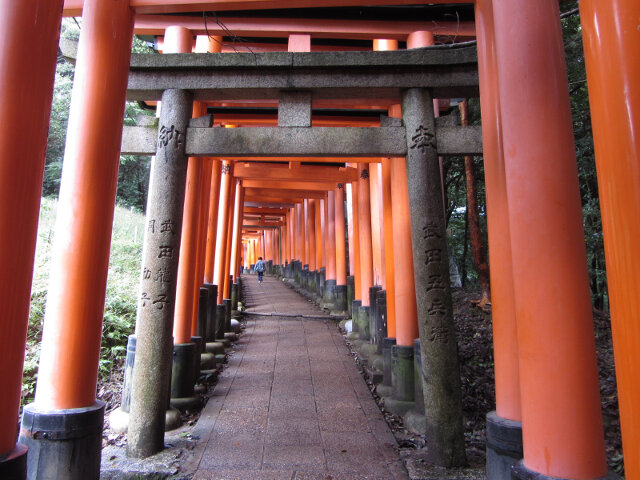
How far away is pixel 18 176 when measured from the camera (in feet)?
7.65

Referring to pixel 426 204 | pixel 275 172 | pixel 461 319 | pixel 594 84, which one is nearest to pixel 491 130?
pixel 426 204

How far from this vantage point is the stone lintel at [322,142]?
14.5ft

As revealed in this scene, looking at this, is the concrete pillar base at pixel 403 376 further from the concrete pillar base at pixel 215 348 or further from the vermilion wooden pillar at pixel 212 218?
the vermilion wooden pillar at pixel 212 218

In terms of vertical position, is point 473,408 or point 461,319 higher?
point 461,319

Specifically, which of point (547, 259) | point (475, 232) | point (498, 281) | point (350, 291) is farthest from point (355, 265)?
point (547, 259)

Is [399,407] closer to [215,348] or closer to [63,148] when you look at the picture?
[215,348]

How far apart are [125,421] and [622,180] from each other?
5297 mm

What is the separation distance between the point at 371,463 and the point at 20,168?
3826mm

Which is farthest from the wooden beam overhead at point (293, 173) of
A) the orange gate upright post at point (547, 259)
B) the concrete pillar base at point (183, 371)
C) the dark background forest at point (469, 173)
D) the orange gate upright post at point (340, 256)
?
the orange gate upright post at point (547, 259)

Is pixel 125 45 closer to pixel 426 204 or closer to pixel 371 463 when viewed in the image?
pixel 426 204

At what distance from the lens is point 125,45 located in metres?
3.96

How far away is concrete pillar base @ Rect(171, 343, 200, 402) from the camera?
5.71m

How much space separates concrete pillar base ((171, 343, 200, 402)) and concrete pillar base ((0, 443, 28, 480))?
11.3ft

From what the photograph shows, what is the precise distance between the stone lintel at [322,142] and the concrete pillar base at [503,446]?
8.33ft
